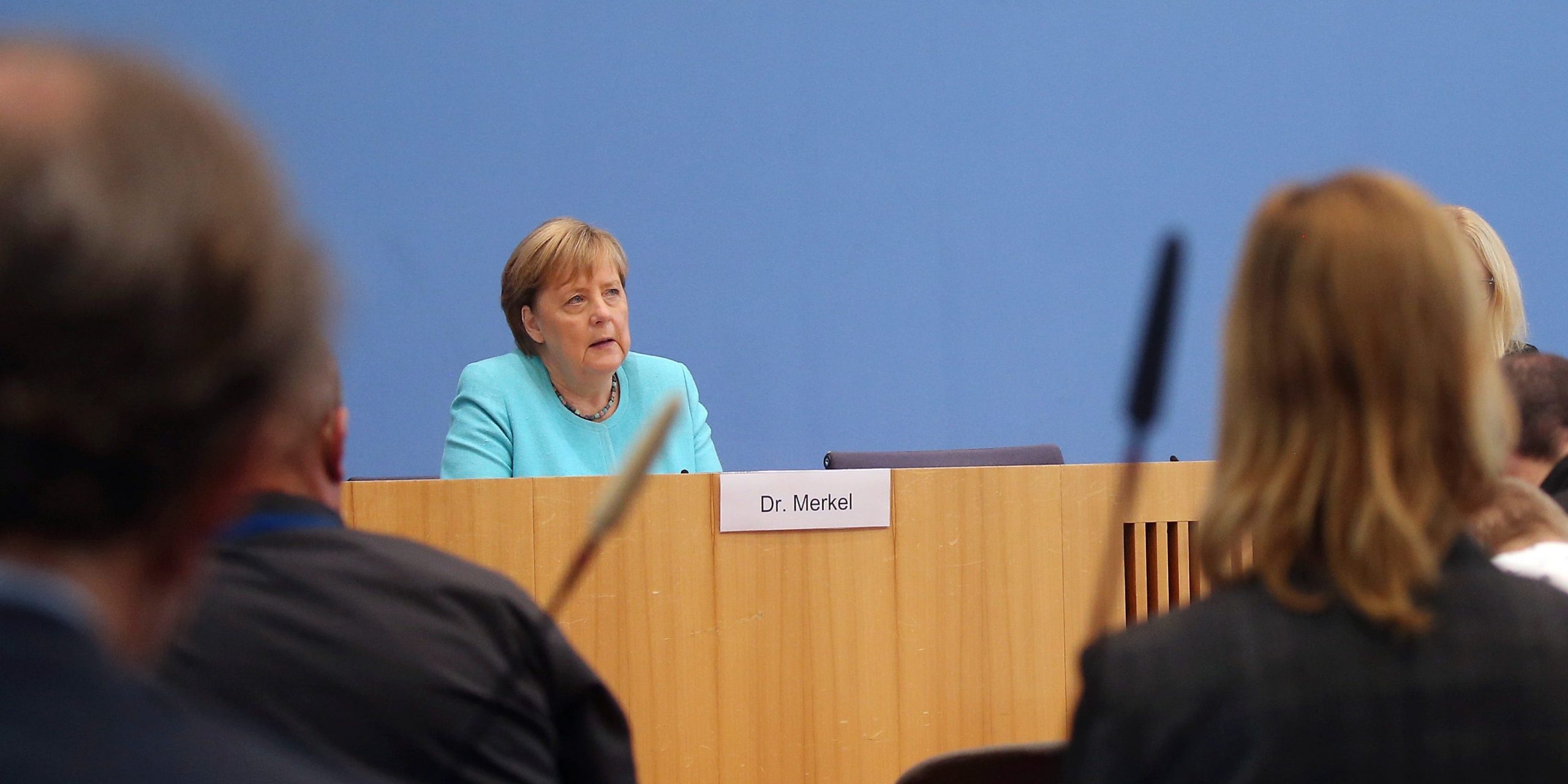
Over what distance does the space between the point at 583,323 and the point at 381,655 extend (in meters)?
1.66

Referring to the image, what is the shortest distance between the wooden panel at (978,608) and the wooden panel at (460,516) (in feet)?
1.91

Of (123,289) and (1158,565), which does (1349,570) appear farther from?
(1158,565)

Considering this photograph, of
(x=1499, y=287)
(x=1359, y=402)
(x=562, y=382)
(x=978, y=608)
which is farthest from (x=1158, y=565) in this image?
(x=1359, y=402)

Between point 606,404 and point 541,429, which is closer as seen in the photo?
point 541,429

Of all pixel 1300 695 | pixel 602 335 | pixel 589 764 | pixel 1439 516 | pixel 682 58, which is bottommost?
pixel 589 764

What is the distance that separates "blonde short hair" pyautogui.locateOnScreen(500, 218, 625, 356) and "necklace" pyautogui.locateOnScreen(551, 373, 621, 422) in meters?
0.12

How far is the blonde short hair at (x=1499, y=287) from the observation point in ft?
8.37

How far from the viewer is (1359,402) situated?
860 millimetres

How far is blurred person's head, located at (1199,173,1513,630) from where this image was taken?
0.84m

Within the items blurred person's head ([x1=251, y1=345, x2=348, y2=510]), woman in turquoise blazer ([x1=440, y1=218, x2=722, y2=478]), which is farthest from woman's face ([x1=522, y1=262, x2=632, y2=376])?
blurred person's head ([x1=251, y1=345, x2=348, y2=510])

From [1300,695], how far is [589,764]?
65cm

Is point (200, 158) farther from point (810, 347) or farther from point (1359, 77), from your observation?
point (1359, 77)

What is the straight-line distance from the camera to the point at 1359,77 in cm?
406

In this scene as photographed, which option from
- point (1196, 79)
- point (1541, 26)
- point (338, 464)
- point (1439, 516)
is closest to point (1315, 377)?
point (1439, 516)
